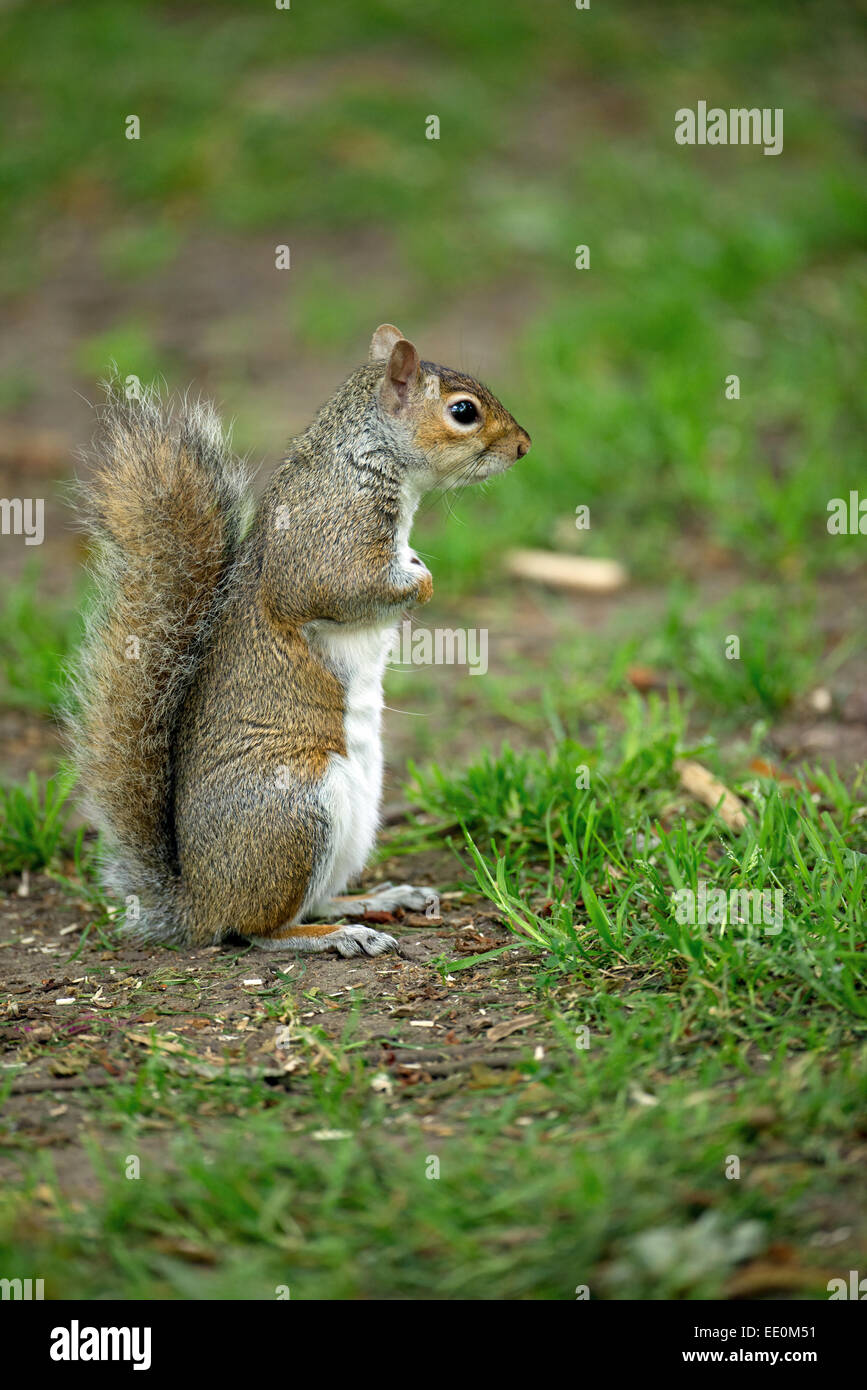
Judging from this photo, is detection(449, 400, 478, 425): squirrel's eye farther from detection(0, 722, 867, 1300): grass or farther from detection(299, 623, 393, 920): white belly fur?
detection(0, 722, 867, 1300): grass

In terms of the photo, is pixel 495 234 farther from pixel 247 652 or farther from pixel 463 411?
pixel 247 652

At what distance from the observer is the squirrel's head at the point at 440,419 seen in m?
3.07

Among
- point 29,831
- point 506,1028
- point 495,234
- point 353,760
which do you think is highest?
point 495,234

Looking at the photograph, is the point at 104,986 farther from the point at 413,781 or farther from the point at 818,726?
the point at 818,726

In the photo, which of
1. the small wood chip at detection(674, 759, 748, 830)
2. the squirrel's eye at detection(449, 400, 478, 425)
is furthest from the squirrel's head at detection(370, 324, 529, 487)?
the small wood chip at detection(674, 759, 748, 830)

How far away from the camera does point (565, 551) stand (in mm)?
Result: 5336

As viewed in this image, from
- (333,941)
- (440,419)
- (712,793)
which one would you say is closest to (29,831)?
(333,941)

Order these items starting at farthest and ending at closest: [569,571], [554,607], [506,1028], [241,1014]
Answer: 1. [569,571]
2. [554,607]
3. [241,1014]
4. [506,1028]

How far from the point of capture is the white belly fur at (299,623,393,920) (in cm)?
290

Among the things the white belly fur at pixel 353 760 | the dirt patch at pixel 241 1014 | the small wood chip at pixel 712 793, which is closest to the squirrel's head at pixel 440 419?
the white belly fur at pixel 353 760

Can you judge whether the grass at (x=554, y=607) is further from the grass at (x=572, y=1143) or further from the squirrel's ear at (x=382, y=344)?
the squirrel's ear at (x=382, y=344)

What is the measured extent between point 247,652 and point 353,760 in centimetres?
35

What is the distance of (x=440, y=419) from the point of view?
3.08 meters

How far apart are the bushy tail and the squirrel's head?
0.45 metres
